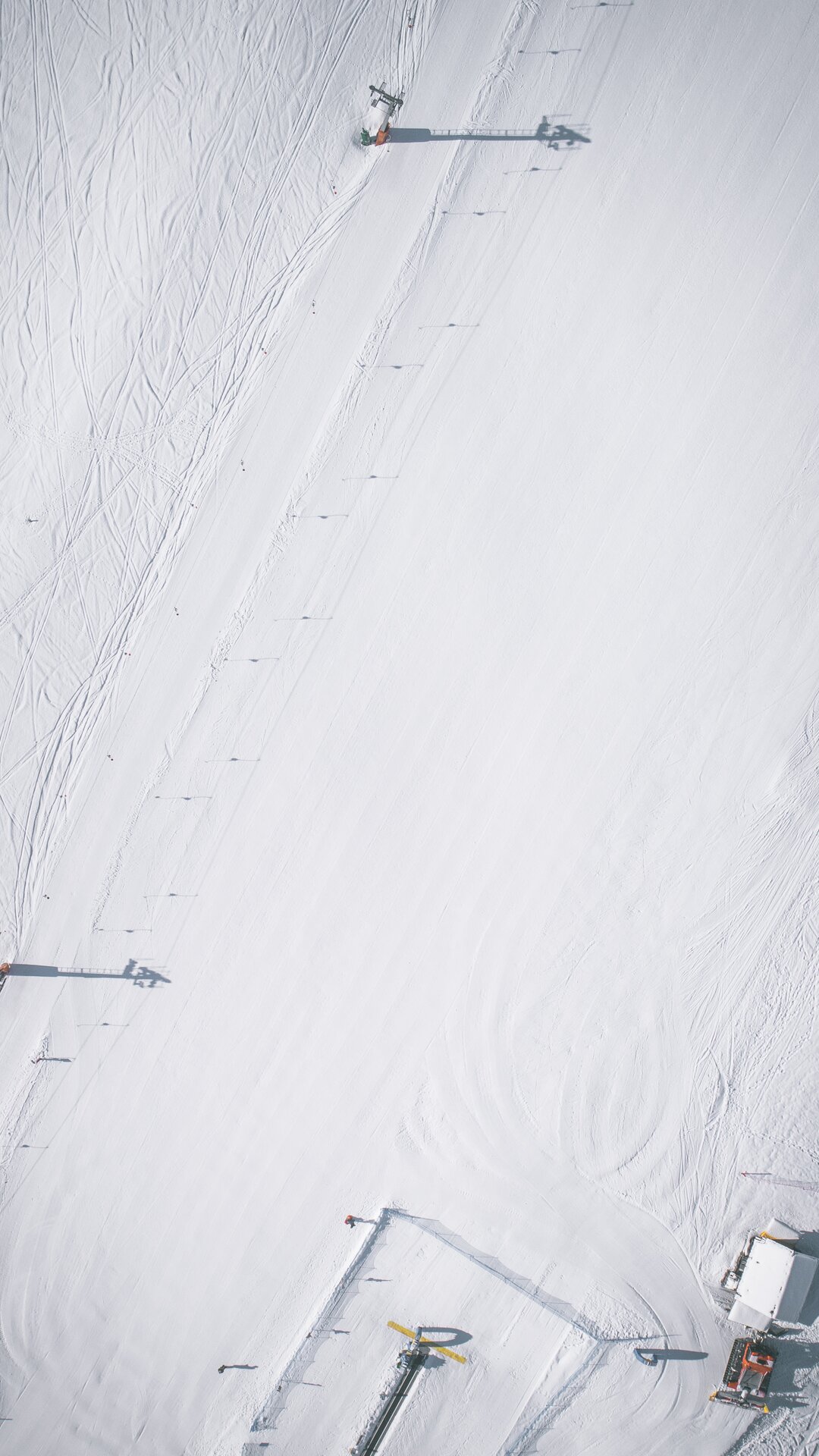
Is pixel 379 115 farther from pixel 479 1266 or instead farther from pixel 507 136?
pixel 479 1266

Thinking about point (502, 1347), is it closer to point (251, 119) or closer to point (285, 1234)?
point (285, 1234)

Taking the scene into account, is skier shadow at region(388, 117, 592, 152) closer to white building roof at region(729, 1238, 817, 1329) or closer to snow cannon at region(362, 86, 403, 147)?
snow cannon at region(362, 86, 403, 147)

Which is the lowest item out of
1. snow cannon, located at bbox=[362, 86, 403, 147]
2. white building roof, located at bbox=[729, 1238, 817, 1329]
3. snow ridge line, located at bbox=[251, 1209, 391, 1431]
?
snow ridge line, located at bbox=[251, 1209, 391, 1431]

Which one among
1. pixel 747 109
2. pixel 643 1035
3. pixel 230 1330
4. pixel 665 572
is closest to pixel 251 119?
pixel 747 109

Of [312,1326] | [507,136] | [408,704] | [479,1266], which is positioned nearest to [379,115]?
[507,136]

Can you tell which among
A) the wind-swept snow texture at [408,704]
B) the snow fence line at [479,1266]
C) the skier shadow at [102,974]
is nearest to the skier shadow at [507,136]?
the wind-swept snow texture at [408,704]

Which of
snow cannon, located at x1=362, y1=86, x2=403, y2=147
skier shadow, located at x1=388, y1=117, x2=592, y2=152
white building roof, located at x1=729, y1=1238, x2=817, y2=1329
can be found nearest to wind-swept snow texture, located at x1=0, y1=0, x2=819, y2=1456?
skier shadow, located at x1=388, y1=117, x2=592, y2=152
